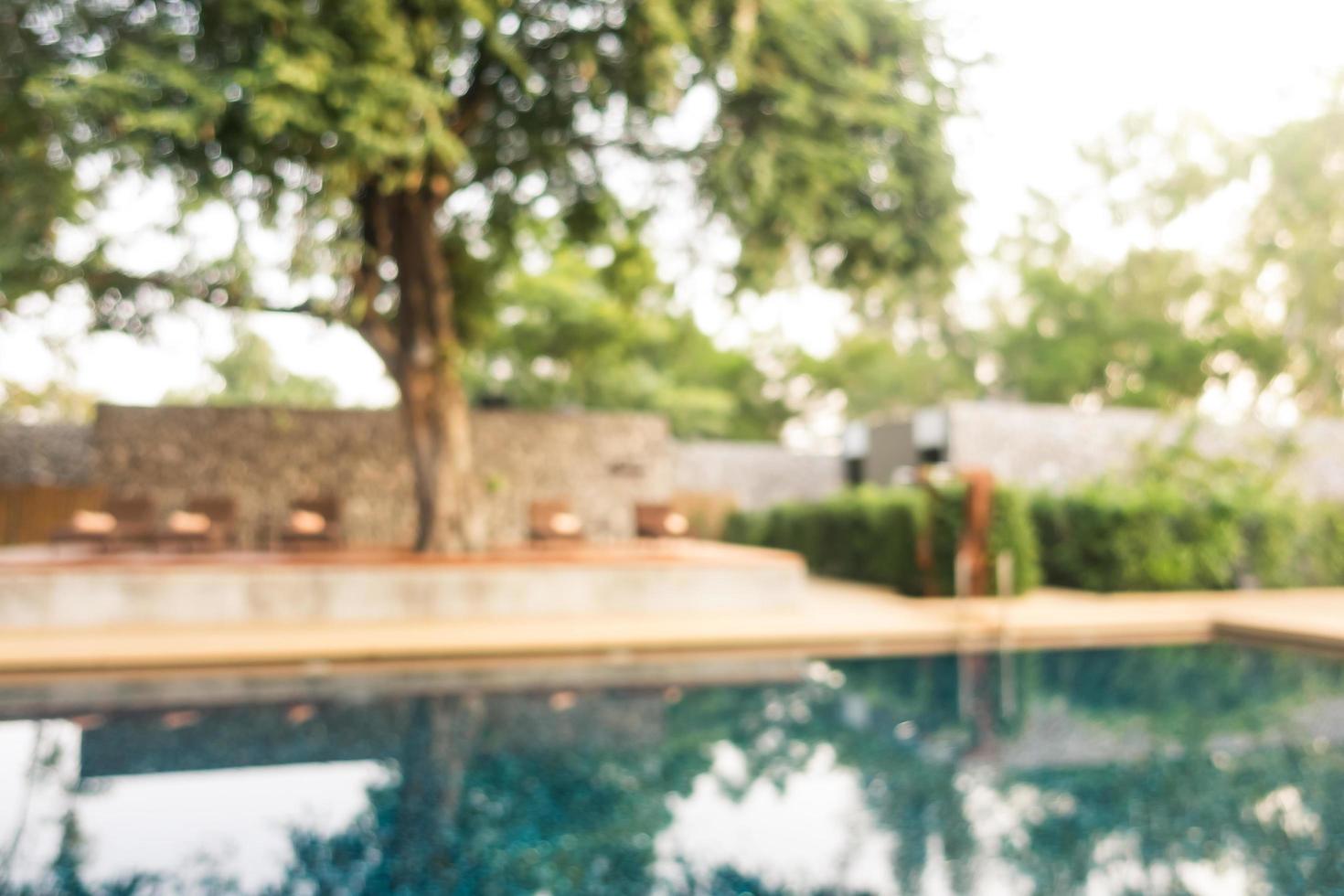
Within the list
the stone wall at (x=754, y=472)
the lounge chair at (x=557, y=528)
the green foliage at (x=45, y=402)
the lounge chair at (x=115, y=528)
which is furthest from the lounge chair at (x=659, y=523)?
the green foliage at (x=45, y=402)

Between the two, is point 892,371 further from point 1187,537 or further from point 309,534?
point 309,534

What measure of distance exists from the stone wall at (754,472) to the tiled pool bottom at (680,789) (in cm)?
1677

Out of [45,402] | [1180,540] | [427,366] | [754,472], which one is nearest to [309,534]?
[427,366]

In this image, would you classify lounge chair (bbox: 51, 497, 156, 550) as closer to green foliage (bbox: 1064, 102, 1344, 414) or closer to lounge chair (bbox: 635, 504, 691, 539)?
lounge chair (bbox: 635, 504, 691, 539)

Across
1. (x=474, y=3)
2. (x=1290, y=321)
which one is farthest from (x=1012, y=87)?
(x=1290, y=321)

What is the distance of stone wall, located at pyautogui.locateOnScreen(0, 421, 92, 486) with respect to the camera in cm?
1806

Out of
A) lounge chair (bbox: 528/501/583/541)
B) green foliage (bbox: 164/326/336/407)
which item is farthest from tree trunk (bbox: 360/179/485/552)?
green foliage (bbox: 164/326/336/407)

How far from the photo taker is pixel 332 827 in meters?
4.27

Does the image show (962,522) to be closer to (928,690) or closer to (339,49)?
(928,690)

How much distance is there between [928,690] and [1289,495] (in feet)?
34.9

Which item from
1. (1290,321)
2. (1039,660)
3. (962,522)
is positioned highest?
(1290,321)

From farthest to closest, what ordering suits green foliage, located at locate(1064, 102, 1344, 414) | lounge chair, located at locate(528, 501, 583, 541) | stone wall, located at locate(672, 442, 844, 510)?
green foliage, located at locate(1064, 102, 1344, 414) → stone wall, located at locate(672, 442, 844, 510) → lounge chair, located at locate(528, 501, 583, 541)

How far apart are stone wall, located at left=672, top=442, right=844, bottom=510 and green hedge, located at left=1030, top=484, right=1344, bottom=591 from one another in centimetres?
986

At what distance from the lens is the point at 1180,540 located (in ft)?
45.9
